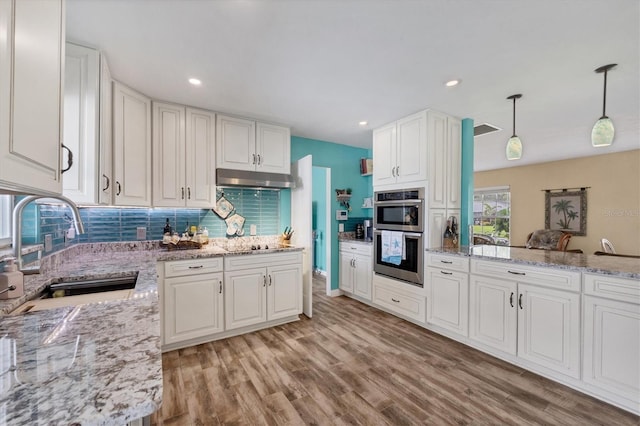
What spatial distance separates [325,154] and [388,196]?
52.3 inches

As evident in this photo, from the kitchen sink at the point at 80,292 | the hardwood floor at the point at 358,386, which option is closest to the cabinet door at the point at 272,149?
the kitchen sink at the point at 80,292

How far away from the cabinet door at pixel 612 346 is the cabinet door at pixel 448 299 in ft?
2.81

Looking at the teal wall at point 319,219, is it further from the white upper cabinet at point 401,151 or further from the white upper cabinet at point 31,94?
the white upper cabinet at point 31,94

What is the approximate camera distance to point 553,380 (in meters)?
2.05

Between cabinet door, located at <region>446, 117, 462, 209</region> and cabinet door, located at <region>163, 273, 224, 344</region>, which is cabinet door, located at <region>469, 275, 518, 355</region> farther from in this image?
cabinet door, located at <region>163, 273, 224, 344</region>

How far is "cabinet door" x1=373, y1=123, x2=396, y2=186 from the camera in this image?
3.35 m

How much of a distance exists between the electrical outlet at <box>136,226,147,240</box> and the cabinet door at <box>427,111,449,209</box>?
3.12 meters

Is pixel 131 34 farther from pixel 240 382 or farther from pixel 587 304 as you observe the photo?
pixel 587 304

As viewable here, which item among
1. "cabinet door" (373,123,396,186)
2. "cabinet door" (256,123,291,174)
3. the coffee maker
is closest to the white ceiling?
"cabinet door" (256,123,291,174)

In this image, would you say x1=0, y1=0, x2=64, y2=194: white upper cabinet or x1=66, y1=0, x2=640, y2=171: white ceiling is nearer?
x1=0, y1=0, x2=64, y2=194: white upper cabinet

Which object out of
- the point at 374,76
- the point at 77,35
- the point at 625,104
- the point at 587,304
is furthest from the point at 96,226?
the point at 625,104

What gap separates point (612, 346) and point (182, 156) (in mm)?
3877

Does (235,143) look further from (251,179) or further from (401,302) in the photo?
(401,302)

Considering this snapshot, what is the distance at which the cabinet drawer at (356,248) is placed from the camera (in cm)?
371
